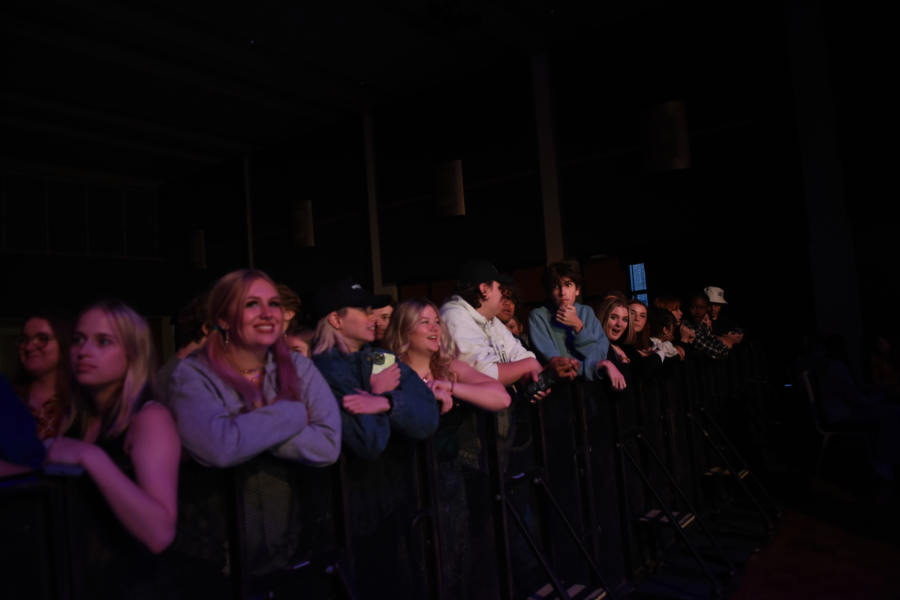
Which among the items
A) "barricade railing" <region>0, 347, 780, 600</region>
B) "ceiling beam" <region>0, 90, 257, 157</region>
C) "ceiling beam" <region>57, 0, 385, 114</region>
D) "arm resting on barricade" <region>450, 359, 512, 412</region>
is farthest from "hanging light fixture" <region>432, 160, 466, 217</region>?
"arm resting on barricade" <region>450, 359, 512, 412</region>

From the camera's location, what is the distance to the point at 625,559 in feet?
12.7

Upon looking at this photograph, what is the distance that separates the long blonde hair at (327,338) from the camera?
2.50 metres

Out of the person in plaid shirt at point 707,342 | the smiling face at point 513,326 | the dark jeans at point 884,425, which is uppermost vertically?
the smiling face at point 513,326

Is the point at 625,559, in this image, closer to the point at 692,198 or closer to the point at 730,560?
the point at 730,560

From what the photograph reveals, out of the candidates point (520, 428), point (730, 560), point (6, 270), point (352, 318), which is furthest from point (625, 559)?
point (6, 270)

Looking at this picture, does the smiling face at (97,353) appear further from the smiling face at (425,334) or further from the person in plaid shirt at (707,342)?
the person in plaid shirt at (707,342)

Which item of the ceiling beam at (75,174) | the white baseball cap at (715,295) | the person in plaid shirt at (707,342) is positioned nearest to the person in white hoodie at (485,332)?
the person in plaid shirt at (707,342)

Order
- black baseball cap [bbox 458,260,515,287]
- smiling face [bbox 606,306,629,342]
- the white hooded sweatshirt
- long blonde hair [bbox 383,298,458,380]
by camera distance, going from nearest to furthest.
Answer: long blonde hair [bbox 383,298,458,380]
the white hooded sweatshirt
black baseball cap [bbox 458,260,515,287]
smiling face [bbox 606,306,629,342]

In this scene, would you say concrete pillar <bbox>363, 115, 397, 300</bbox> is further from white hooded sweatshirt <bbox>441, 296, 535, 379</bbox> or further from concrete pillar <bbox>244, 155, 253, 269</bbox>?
white hooded sweatshirt <bbox>441, 296, 535, 379</bbox>

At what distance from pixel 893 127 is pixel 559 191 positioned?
4214 mm

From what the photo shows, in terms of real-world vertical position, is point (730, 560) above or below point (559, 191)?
below

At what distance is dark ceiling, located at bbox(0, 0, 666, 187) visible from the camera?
8.80m

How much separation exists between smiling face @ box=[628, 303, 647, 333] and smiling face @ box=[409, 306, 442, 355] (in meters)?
2.31

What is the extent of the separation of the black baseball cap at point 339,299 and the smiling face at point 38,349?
0.98 metres
